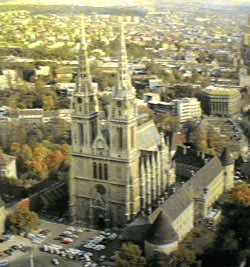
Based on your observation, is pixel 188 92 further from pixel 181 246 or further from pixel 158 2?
pixel 181 246

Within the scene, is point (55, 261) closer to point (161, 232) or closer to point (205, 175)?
point (161, 232)

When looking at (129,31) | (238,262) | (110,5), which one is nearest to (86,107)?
(238,262)

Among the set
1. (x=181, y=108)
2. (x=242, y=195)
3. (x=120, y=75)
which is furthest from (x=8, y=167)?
(x=181, y=108)

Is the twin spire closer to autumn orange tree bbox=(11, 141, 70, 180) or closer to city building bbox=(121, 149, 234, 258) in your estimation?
city building bbox=(121, 149, 234, 258)

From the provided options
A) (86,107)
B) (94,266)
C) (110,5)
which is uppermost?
(110,5)

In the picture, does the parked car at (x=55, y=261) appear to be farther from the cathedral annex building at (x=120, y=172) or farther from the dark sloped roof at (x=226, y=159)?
the dark sloped roof at (x=226, y=159)

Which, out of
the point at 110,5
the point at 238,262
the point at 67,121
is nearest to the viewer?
the point at 238,262
